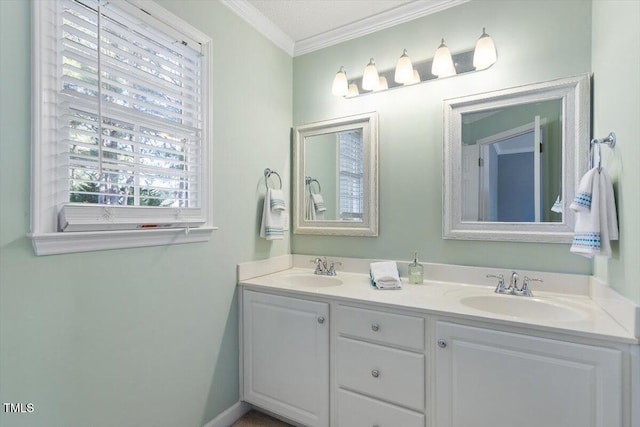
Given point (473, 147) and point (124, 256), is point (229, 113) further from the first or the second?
point (473, 147)

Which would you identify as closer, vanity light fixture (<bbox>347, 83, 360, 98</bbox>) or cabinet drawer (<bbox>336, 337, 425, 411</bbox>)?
cabinet drawer (<bbox>336, 337, 425, 411</bbox>)

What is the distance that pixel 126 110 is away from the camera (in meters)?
1.33

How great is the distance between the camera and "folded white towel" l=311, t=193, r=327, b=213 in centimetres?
228

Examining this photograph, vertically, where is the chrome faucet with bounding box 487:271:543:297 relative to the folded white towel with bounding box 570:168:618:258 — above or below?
below

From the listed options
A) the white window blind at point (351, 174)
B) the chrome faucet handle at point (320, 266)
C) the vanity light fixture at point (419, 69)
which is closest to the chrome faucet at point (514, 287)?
the white window blind at point (351, 174)

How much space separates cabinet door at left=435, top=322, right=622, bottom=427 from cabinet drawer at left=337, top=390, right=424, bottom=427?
13cm

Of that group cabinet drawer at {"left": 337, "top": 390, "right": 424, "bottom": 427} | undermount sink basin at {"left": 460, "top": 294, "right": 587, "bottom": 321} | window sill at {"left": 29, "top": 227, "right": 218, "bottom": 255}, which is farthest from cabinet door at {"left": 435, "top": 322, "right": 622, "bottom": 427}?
window sill at {"left": 29, "top": 227, "right": 218, "bottom": 255}

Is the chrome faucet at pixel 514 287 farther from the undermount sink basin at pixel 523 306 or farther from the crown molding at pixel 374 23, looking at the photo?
the crown molding at pixel 374 23

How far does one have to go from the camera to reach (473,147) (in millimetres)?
1788

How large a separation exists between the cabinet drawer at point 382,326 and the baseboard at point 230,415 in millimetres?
857

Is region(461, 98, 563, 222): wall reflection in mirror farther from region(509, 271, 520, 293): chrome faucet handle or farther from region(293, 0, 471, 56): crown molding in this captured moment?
region(293, 0, 471, 56): crown molding

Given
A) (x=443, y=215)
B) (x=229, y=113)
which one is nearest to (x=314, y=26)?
(x=229, y=113)

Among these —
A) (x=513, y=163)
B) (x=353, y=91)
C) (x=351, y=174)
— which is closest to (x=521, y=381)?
(x=513, y=163)

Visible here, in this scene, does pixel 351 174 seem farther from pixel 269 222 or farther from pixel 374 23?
pixel 374 23
